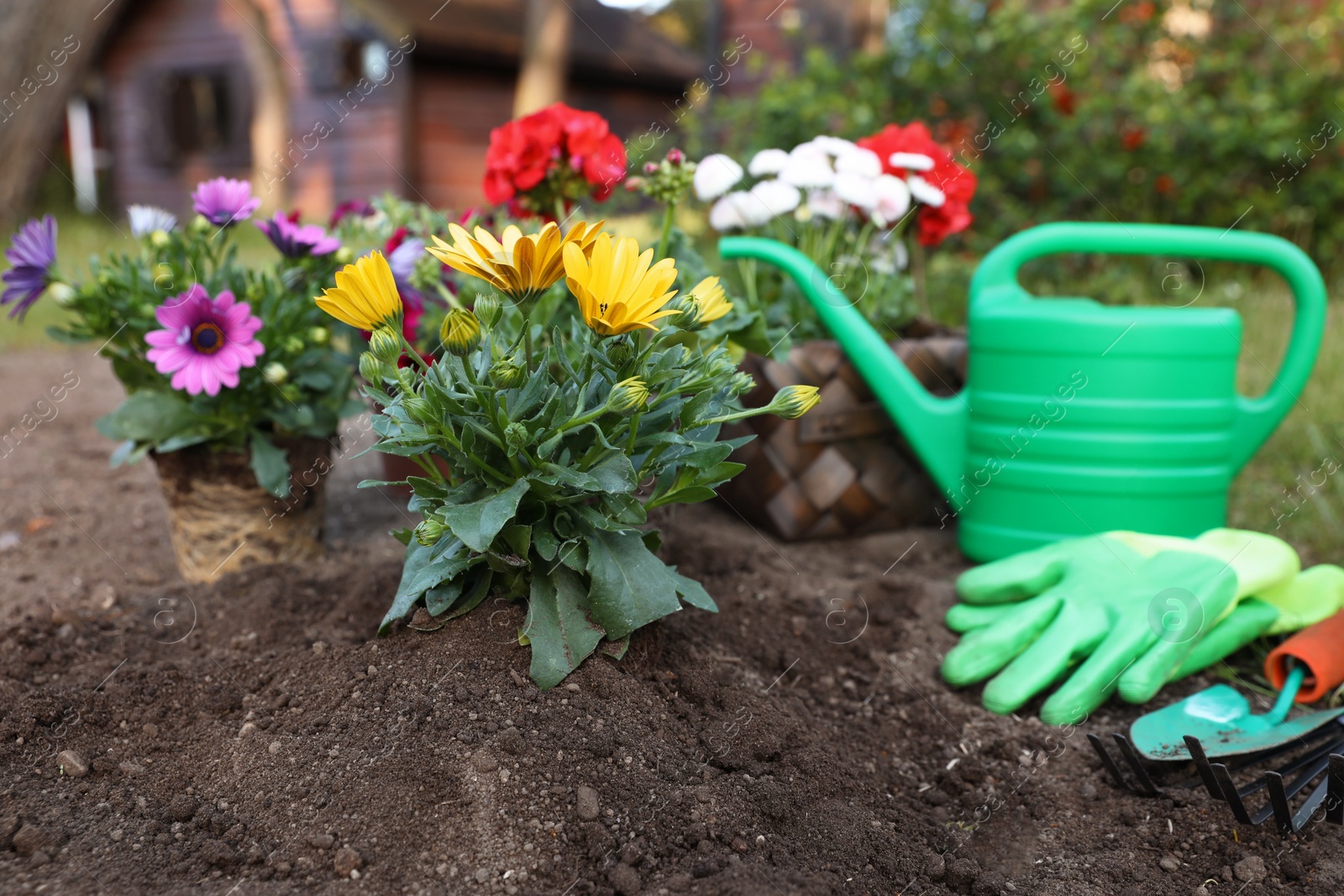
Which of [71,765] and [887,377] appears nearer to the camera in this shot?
[71,765]

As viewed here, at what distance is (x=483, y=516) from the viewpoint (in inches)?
41.4

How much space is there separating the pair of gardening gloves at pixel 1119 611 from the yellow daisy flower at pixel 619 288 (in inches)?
31.3

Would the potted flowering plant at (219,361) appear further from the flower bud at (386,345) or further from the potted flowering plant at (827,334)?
the potted flowering plant at (827,334)

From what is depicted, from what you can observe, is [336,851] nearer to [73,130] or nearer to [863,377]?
[863,377]

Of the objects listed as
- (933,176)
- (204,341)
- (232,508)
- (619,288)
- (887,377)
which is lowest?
(232,508)

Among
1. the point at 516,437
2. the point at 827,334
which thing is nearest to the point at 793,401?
the point at 516,437

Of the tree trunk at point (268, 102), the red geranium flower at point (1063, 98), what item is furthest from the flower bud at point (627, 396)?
the tree trunk at point (268, 102)

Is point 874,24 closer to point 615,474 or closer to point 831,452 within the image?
point 831,452

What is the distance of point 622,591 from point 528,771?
8.6 inches

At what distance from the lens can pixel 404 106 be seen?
24.8ft

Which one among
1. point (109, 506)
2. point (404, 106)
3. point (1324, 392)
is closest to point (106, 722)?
point (109, 506)

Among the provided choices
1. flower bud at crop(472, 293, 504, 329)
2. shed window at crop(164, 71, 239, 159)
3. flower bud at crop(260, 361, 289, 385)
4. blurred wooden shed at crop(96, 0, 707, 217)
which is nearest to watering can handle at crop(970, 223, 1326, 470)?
flower bud at crop(472, 293, 504, 329)

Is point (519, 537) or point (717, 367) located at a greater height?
point (717, 367)

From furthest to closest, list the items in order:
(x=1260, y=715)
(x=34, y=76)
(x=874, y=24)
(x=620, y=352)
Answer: (x=34, y=76) → (x=874, y=24) → (x=1260, y=715) → (x=620, y=352)
